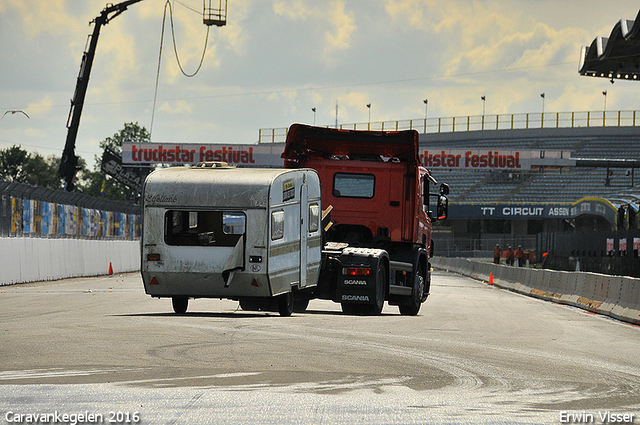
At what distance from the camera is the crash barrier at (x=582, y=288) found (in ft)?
65.7

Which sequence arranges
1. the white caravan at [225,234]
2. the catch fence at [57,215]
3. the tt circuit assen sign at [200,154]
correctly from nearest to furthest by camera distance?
the white caravan at [225,234] < the catch fence at [57,215] < the tt circuit assen sign at [200,154]

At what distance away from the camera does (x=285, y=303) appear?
16312mm

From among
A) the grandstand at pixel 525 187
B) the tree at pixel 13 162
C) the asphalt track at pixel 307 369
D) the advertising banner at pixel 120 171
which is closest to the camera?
the asphalt track at pixel 307 369

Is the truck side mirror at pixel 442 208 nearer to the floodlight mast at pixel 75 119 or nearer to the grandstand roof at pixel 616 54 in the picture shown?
the grandstand roof at pixel 616 54

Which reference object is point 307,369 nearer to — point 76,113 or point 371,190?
point 371,190

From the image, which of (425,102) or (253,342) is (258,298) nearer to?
(253,342)

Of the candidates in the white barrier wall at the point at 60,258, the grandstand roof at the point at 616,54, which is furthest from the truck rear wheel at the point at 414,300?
the grandstand roof at the point at 616,54

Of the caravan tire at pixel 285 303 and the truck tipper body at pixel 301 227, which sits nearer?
the truck tipper body at pixel 301 227

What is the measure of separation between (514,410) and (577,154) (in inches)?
3487

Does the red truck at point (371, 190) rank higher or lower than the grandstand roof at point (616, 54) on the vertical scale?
lower

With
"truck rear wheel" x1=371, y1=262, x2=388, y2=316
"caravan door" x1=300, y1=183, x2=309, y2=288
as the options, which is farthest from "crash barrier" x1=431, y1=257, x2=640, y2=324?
"caravan door" x1=300, y1=183, x2=309, y2=288

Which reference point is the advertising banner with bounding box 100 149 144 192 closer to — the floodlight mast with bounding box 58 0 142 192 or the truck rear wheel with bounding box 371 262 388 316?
the floodlight mast with bounding box 58 0 142 192

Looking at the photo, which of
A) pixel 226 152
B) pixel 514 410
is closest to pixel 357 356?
pixel 514 410

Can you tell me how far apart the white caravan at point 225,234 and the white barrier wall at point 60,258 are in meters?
14.8
